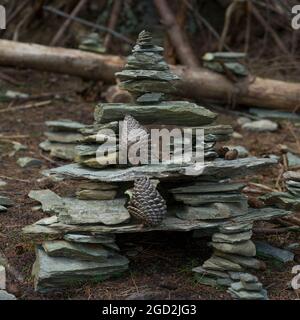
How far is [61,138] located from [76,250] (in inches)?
113

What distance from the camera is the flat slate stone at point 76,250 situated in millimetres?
3977

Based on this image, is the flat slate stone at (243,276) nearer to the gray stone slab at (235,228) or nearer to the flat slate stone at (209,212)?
the gray stone slab at (235,228)

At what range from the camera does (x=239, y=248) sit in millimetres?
3959

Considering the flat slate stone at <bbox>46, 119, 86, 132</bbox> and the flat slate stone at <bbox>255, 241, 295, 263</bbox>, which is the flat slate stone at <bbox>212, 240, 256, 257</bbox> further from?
the flat slate stone at <bbox>46, 119, 86, 132</bbox>

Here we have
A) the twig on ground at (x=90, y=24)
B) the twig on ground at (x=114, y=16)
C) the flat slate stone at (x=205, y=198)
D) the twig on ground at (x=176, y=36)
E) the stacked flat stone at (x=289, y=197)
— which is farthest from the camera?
the twig on ground at (x=114, y=16)

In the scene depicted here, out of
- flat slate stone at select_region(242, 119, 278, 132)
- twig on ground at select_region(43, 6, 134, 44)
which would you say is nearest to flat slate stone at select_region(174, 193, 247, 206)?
flat slate stone at select_region(242, 119, 278, 132)

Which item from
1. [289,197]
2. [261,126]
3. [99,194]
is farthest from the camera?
[261,126]

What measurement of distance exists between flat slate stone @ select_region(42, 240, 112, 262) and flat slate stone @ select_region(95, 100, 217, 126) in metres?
0.89

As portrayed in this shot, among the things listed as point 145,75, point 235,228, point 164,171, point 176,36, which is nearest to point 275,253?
point 235,228

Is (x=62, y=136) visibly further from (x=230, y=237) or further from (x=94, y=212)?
(x=230, y=237)

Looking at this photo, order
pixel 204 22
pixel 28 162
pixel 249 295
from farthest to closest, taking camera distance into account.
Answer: pixel 204 22
pixel 28 162
pixel 249 295

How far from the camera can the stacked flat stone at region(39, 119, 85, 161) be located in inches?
256

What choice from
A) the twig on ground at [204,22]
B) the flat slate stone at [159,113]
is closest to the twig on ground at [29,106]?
the twig on ground at [204,22]

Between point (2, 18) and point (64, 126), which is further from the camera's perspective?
point (2, 18)
